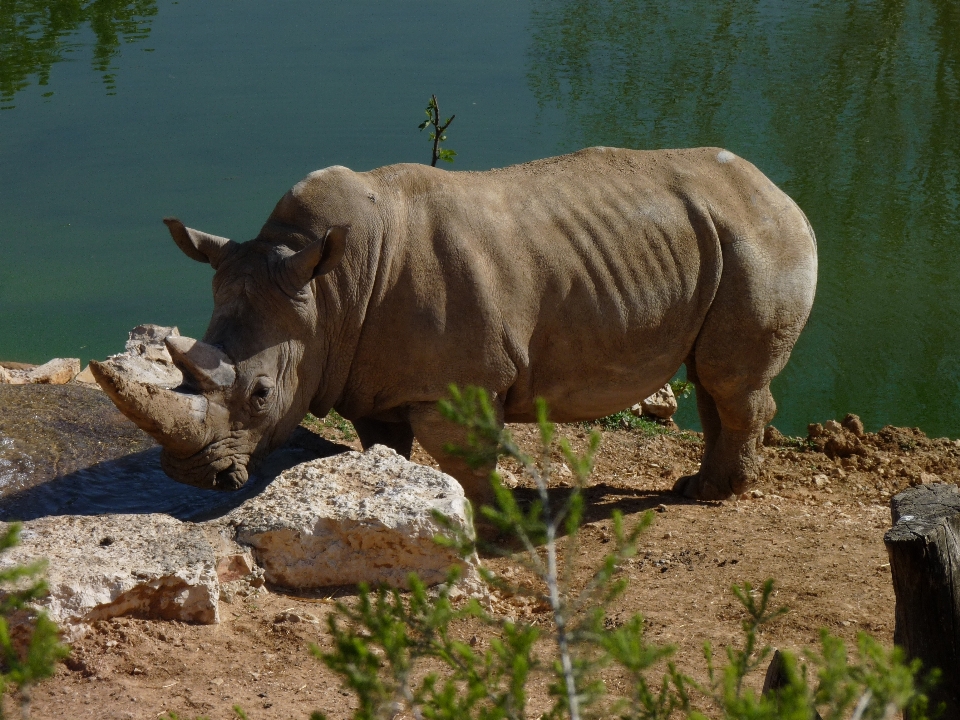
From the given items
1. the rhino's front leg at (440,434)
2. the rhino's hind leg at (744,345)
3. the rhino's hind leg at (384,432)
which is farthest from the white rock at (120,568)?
the rhino's hind leg at (744,345)

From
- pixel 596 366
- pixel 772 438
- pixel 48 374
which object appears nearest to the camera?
pixel 596 366

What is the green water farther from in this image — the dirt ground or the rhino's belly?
the rhino's belly

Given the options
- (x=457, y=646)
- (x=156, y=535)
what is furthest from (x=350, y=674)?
(x=156, y=535)

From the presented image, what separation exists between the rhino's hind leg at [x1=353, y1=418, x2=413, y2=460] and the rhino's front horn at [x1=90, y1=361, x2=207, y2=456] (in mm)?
1380

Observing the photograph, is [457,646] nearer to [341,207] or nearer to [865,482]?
[341,207]

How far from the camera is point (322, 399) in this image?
5824mm

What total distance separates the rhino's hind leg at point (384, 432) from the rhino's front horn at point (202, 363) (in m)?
1.26

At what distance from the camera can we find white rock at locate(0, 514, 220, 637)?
4.12 meters

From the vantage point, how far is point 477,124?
555 inches

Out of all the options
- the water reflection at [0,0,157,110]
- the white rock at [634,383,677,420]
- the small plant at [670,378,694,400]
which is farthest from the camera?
the water reflection at [0,0,157,110]

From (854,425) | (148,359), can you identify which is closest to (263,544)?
(148,359)

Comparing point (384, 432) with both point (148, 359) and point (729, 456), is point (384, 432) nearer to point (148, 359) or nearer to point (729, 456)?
point (148, 359)

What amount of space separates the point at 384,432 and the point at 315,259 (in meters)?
1.37

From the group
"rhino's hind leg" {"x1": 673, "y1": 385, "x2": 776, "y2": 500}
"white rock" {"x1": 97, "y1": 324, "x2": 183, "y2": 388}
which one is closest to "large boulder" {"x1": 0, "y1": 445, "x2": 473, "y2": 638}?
"white rock" {"x1": 97, "y1": 324, "x2": 183, "y2": 388}
